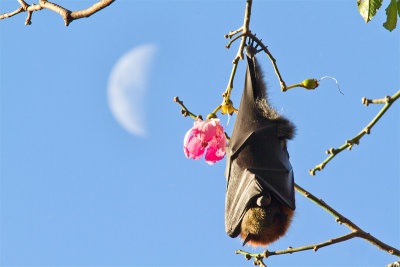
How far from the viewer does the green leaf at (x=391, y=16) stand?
10.0ft

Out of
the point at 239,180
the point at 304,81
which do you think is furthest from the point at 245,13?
the point at 239,180

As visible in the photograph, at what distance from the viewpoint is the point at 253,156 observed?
4023 mm

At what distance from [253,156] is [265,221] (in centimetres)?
58

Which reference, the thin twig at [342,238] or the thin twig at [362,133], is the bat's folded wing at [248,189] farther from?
the thin twig at [362,133]

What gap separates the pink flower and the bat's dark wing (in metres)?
0.15

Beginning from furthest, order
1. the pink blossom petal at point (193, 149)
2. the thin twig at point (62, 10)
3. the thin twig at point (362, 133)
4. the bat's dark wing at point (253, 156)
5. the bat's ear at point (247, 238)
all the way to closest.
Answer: the bat's ear at point (247, 238), the bat's dark wing at point (253, 156), the pink blossom petal at point (193, 149), the thin twig at point (62, 10), the thin twig at point (362, 133)

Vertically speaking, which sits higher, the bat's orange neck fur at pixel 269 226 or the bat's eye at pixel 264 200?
the bat's eye at pixel 264 200

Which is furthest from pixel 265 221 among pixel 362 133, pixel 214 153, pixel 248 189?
pixel 362 133

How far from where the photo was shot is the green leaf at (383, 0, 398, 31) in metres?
3.05

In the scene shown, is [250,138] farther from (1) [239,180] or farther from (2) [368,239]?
(2) [368,239]

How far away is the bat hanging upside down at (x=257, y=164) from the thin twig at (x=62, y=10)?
1.44m

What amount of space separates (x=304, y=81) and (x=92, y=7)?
1596 mm

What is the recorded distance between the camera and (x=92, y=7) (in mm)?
2883

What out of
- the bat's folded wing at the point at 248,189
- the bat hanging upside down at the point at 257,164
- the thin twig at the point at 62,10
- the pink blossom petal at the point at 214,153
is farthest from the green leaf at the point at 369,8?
the thin twig at the point at 62,10
